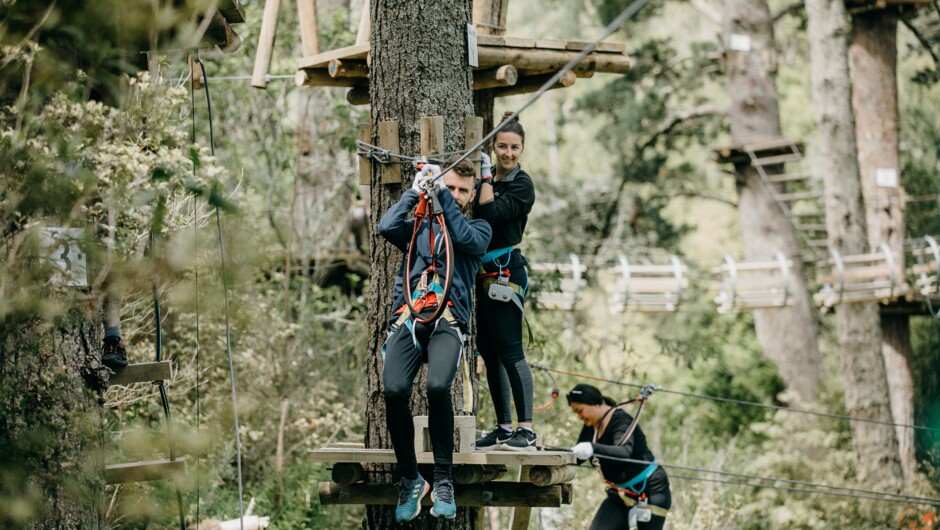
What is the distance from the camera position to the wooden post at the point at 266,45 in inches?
312

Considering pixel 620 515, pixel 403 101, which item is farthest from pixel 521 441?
pixel 620 515

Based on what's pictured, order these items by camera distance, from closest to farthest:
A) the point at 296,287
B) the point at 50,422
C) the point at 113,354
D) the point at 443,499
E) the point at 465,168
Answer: the point at 50,422 → the point at 443,499 → the point at 465,168 → the point at 113,354 → the point at 296,287

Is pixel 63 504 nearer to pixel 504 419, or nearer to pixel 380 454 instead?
pixel 380 454

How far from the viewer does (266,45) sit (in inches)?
317

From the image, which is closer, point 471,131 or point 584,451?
point 471,131

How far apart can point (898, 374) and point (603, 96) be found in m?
7.01

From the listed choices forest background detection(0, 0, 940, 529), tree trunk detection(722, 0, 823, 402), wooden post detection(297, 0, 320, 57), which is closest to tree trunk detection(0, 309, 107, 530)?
forest background detection(0, 0, 940, 529)

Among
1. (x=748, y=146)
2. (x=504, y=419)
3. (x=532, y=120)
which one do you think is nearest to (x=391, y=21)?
(x=504, y=419)

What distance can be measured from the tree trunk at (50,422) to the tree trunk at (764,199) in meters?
13.1

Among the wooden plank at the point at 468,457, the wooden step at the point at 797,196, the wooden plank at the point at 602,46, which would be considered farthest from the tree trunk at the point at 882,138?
the wooden plank at the point at 468,457

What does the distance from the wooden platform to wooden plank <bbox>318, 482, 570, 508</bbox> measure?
7.30 ft

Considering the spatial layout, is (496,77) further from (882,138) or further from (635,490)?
(882,138)

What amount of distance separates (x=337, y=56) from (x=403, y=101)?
3.05 feet

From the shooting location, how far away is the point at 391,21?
5.59m
